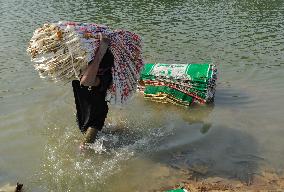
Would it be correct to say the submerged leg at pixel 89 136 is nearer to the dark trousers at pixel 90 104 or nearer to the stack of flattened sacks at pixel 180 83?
the dark trousers at pixel 90 104

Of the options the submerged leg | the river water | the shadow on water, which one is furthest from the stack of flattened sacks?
the submerged leg

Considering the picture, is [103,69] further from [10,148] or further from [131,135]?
[10,148]

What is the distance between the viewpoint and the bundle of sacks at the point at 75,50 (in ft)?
22.6

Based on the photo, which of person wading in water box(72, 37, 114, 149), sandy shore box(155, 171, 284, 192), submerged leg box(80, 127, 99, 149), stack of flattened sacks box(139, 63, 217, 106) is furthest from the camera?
stack of flattened sacks box(139, 63, 217, 106)

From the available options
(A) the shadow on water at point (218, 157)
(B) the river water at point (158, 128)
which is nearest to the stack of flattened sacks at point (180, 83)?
(B) the river water at point (158, 128)

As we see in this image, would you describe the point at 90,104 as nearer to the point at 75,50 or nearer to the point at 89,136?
the point at 89,136

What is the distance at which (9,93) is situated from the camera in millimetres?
10898

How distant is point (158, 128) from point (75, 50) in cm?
305

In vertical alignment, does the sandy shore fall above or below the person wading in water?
below

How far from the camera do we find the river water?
7289 millimetres

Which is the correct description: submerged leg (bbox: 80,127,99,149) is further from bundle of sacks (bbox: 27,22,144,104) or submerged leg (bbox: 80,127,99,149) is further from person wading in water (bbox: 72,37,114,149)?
bundle of sacks (bbox: 27,22,144,104)

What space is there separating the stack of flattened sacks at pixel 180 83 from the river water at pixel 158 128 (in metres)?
0.26

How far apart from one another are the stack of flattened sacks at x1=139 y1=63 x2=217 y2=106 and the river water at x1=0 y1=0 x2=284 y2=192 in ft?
0.86

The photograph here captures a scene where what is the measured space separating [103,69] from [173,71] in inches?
132
